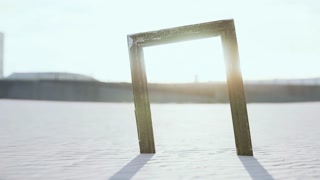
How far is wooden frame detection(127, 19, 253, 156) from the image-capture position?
4.12 meters

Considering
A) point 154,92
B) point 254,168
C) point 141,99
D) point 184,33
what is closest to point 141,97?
point 141,99

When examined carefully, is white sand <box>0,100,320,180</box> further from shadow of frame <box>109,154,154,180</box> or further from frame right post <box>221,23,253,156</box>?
frame right post <box>221,23,253,156</box>

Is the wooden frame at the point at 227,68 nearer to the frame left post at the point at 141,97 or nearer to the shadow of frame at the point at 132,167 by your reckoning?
the frame left post at the point at 141,97

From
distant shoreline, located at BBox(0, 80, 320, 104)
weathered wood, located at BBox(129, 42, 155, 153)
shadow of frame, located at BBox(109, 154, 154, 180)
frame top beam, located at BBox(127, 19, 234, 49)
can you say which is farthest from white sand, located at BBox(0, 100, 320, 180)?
distant shoreline, located at BBox(0, 80, 320, 104)

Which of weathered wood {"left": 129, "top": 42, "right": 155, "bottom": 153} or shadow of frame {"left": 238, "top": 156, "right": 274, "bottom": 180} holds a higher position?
weathered wood {"left": 129, "top": 42, "right": 155, "bottom": 153}

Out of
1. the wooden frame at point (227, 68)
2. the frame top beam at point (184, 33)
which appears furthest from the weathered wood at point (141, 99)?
the frame top beam at point (184, 33)

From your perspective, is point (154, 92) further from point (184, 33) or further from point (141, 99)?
point (184, 33)

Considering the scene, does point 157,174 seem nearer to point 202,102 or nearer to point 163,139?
point 163,139

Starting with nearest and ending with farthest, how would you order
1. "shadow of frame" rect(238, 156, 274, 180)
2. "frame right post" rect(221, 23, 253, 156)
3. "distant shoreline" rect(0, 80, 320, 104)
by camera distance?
"shadow of frame" rect(238, 156, 274, 180) → "frame right post" rect(221, 23, 253, 156) → "distant shoreline" rect(0, 80, 320, 104)

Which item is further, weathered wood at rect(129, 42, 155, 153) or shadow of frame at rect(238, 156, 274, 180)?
weathered wood at rect(129, 42, 155, 153)

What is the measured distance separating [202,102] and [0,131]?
16.8m

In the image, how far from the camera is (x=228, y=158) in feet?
13.3

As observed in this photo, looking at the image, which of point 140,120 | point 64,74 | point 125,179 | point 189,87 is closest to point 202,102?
point 189,87

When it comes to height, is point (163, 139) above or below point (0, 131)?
below
